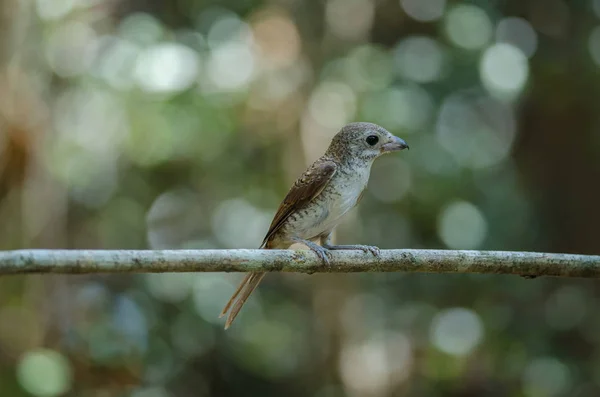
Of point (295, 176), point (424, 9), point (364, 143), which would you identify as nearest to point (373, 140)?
point (364, 143)

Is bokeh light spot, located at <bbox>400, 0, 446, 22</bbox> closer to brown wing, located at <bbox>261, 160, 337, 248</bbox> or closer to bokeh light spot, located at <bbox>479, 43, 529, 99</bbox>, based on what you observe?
bokeh light spot, located at <bbox>479, 43, 529, 99</bbox>

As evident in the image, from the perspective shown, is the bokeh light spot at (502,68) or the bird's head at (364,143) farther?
the bokeh light spot at (502,68)

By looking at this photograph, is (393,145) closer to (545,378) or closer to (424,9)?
(545,378)

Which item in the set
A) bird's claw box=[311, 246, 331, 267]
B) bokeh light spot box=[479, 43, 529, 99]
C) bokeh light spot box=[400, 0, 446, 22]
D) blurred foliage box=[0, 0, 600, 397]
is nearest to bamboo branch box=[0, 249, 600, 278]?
bird's claw box=[311, 246, 331, 267]

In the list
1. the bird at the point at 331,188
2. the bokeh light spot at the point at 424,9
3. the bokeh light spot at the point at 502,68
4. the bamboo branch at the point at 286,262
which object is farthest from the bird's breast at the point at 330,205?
the bokeh light spot at the point at 424,9

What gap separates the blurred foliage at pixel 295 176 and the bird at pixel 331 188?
2.27 m

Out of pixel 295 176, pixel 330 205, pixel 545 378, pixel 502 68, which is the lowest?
pixel 545 378

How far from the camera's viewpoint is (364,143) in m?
3.68

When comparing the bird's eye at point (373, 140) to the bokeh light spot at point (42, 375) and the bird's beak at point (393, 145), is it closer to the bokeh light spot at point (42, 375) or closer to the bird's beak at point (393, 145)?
the bird's beak at point (393, 145)

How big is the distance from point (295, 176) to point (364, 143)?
267 centimetres

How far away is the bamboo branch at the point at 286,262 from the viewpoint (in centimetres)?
200

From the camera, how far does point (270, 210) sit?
682cm

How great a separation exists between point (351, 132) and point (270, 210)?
3182 millimetres

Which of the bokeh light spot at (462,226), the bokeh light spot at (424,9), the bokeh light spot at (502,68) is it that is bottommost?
the bokeh light spot at (462,226)
